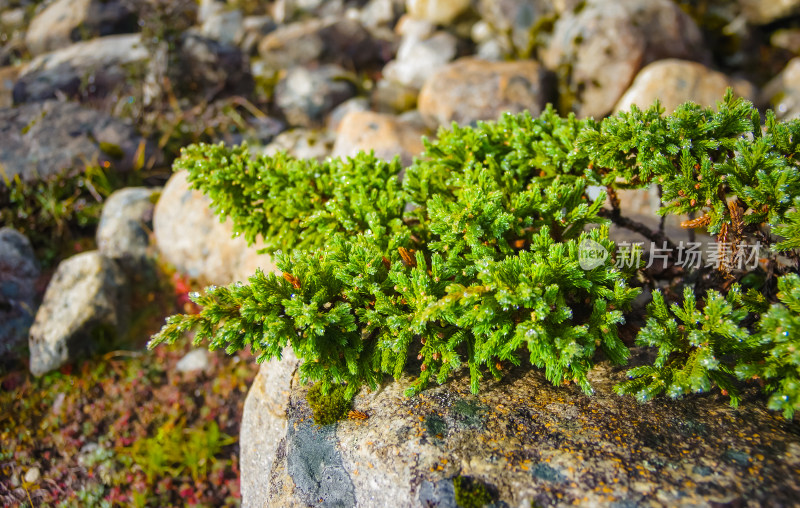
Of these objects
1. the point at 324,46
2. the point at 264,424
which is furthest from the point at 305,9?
the point at 264,424

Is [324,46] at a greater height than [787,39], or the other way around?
[787,39]

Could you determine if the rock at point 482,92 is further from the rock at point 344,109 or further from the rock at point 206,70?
the rock at point 206,70

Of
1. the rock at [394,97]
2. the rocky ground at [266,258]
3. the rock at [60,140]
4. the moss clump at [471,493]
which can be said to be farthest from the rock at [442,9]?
the moss clump at [471,493]

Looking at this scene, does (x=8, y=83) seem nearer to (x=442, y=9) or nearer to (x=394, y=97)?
(x=394, y=97)

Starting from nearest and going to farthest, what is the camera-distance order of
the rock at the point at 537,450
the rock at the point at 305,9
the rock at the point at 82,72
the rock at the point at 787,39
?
the rock at the point at 537,450 < the rock at the point at 787,39 < the rock at the point at 82,72 < the rock at the point at 305,9

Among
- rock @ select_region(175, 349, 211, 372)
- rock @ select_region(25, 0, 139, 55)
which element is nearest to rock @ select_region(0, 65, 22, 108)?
rock @ select_region(25, 0, 139, 55)

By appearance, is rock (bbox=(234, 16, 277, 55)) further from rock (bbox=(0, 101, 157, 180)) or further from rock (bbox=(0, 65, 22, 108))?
rock (bbox=(0, 65, 22, 108))
